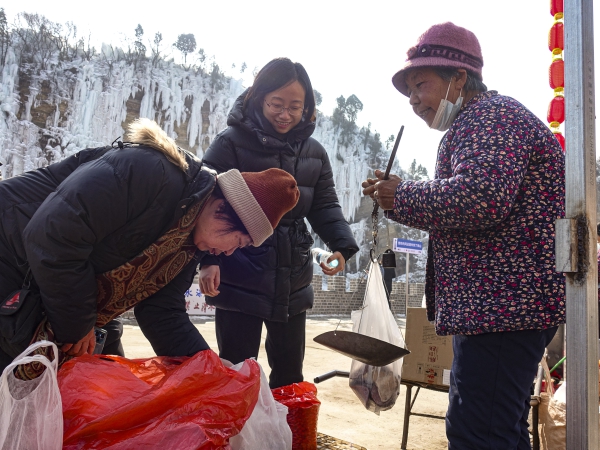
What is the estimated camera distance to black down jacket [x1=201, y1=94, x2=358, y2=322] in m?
2.20

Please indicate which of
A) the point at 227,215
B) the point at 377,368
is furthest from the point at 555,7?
the point at 227,215

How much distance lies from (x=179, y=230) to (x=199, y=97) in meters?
23.8

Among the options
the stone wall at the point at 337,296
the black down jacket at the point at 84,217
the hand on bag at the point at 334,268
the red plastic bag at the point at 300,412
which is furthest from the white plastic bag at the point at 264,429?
the stone wall at the point at 337,296

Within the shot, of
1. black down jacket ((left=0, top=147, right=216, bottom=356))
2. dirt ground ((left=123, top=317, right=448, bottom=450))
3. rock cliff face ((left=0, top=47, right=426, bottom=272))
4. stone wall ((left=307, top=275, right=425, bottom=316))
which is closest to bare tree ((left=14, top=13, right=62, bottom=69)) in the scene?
rock cliff face ((left=0, top=47, right=426, bottom=272))

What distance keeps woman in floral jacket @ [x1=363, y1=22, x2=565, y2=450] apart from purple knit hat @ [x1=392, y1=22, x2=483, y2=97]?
17 centimetres

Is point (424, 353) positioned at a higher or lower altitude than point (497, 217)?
lower

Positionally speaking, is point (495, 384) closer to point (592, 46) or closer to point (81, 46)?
point (592, 46)

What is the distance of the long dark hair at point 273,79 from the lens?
2326 millimetres

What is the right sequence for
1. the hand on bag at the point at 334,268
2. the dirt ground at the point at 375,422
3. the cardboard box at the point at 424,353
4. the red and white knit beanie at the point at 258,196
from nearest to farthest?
the red and white knit beanie at the point at 258,196
the hand on bag at the point at 334,268
the cardboard box at the point at 424,353
the dirt ground at the point at 375,422

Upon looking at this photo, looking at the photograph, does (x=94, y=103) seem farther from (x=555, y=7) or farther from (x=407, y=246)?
(x=555, y=7)

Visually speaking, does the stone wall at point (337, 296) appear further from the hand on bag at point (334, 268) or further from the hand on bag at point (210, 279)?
the hand on bag at point (210, 279)

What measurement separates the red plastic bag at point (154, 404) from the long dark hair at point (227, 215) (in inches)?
16.6

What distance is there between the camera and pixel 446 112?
163 centimetres

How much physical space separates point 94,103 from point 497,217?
22839mm
